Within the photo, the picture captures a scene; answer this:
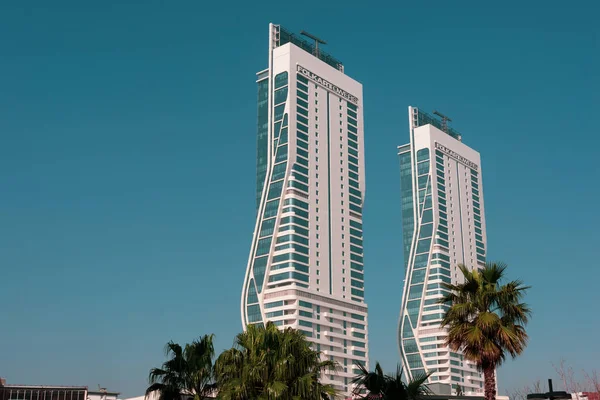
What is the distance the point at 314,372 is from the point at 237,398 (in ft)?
17.8

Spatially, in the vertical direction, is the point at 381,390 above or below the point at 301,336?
below

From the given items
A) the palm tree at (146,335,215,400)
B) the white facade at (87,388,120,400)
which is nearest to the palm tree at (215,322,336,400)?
the palm tree at (146,335,215,400)

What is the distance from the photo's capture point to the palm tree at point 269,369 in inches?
2034

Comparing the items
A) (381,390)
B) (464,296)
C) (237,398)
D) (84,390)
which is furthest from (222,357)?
(84,390)

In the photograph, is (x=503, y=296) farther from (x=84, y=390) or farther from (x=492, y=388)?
(x=84, y=390)

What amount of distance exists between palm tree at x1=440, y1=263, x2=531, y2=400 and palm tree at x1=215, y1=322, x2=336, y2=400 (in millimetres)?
10405

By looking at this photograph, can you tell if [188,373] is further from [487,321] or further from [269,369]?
[487,321]

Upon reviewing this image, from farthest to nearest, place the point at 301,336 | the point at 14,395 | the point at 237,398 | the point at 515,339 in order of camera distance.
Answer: the point at 14,395 < the point at 301,336 < the point at 237,398 < the point at 515,339

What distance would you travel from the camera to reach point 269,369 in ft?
173

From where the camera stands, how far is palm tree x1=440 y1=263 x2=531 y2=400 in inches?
1758

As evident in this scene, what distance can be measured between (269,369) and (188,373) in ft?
25.6

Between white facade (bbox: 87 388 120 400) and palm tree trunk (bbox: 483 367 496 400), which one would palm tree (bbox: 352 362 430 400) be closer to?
palm tree trunk (bbox: 483 367 496 400)

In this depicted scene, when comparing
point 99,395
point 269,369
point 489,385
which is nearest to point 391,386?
point 489,385

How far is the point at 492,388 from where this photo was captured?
44469mm
